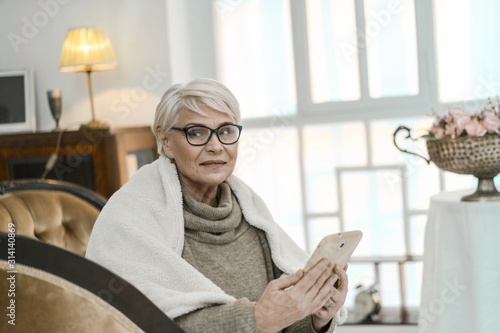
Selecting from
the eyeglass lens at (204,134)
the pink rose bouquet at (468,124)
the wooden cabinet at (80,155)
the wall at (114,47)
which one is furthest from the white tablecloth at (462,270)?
the wall at (114,47)

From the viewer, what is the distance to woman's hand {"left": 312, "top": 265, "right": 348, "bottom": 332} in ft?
5.78

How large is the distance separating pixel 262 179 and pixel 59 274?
3.12 meters

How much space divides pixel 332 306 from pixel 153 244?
17.2 inches

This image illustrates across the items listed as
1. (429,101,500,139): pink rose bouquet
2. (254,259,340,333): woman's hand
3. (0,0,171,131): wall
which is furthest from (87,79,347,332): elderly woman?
(0,0,171,131): wall

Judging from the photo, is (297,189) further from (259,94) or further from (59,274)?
(59,274)

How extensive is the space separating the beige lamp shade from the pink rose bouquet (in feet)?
6.07

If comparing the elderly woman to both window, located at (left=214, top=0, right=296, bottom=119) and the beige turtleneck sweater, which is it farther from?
window, located at (left=214, top=0, right=296, bottom=119)

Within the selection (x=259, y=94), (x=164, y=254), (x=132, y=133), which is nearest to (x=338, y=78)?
(x=259, y=94)

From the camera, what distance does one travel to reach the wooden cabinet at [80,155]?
3.81 metres

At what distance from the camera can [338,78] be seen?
435 centimetres

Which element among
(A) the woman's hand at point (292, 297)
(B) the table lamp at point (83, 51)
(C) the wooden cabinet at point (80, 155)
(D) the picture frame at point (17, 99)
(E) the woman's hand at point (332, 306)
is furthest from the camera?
(D) the picture frame at point (17, 99)

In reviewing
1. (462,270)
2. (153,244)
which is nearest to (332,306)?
(153,244)

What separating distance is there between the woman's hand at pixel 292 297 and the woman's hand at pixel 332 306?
13cm

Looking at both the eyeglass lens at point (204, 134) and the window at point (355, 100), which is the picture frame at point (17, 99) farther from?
the eyeglass lens at point (204, 134)
